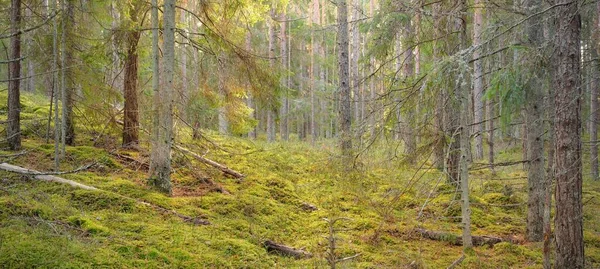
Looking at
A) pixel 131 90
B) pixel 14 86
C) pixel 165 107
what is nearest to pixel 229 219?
pixel 165 107

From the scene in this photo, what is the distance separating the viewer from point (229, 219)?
283 inches

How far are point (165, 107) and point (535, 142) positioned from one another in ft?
21.9

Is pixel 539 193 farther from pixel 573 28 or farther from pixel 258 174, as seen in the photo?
pixel 258 174

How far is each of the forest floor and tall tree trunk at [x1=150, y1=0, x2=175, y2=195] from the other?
1.41 feet

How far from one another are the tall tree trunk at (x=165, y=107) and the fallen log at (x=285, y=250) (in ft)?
7.99

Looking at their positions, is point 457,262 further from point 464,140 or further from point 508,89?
point 508,89

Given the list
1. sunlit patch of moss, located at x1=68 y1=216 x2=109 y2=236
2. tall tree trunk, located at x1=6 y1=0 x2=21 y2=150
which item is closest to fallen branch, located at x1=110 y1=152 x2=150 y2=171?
tall tree trunk, located at x1=6 y1=0 x2=21 y2=150

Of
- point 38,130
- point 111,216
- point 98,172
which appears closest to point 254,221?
point 111,216

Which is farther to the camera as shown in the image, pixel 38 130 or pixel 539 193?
pixel 38 130

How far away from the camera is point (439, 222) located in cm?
864

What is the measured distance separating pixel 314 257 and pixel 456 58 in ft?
11.6

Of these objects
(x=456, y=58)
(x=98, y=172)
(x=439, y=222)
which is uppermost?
(x=456, y=58)

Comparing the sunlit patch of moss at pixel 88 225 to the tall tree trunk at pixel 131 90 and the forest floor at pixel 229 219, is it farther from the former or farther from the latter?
the tall tree trunk at pixel 131 90

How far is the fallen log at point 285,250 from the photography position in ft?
20.7
